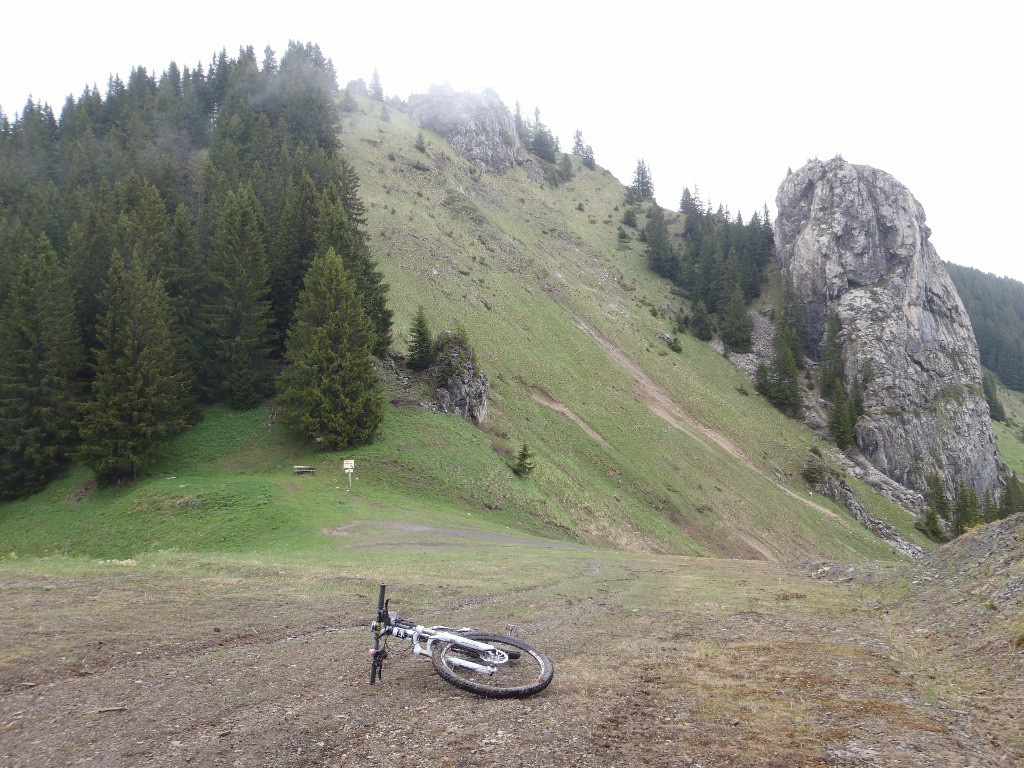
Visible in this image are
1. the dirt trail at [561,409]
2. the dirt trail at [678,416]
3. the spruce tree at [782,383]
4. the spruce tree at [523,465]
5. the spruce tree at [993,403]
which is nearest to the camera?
the spruce tree at [523,465]

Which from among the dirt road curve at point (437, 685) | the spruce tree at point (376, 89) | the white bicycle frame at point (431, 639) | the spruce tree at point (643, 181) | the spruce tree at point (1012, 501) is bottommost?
the spruce tree at point (1012, 501)

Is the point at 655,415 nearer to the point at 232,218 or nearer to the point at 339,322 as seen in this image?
the point at 339,322

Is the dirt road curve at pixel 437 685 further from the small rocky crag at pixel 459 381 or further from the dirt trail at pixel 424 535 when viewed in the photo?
the small rocky crag at pixel 459 381

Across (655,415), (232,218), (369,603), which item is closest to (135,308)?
(232,218)

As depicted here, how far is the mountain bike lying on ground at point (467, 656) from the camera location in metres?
7.93

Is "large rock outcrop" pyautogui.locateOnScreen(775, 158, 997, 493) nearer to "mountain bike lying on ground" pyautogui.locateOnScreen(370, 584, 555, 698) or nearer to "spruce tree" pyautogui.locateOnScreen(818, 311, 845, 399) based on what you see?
"spruce tree" pyautogui.locateOnScreen(818, 311, 845, 399)

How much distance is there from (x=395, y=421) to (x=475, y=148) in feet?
350

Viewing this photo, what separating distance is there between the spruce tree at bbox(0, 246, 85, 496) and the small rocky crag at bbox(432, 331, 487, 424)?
2458cm

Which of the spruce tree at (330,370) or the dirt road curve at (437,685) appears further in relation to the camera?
the spruce tree at (330,370)

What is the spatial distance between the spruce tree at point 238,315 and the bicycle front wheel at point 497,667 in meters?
38.9

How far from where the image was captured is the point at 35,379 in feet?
120

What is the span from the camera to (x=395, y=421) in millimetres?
39781

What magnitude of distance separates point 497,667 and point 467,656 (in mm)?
509

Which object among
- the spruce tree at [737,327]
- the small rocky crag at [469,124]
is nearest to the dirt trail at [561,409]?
the spruce tree at [737,327]
